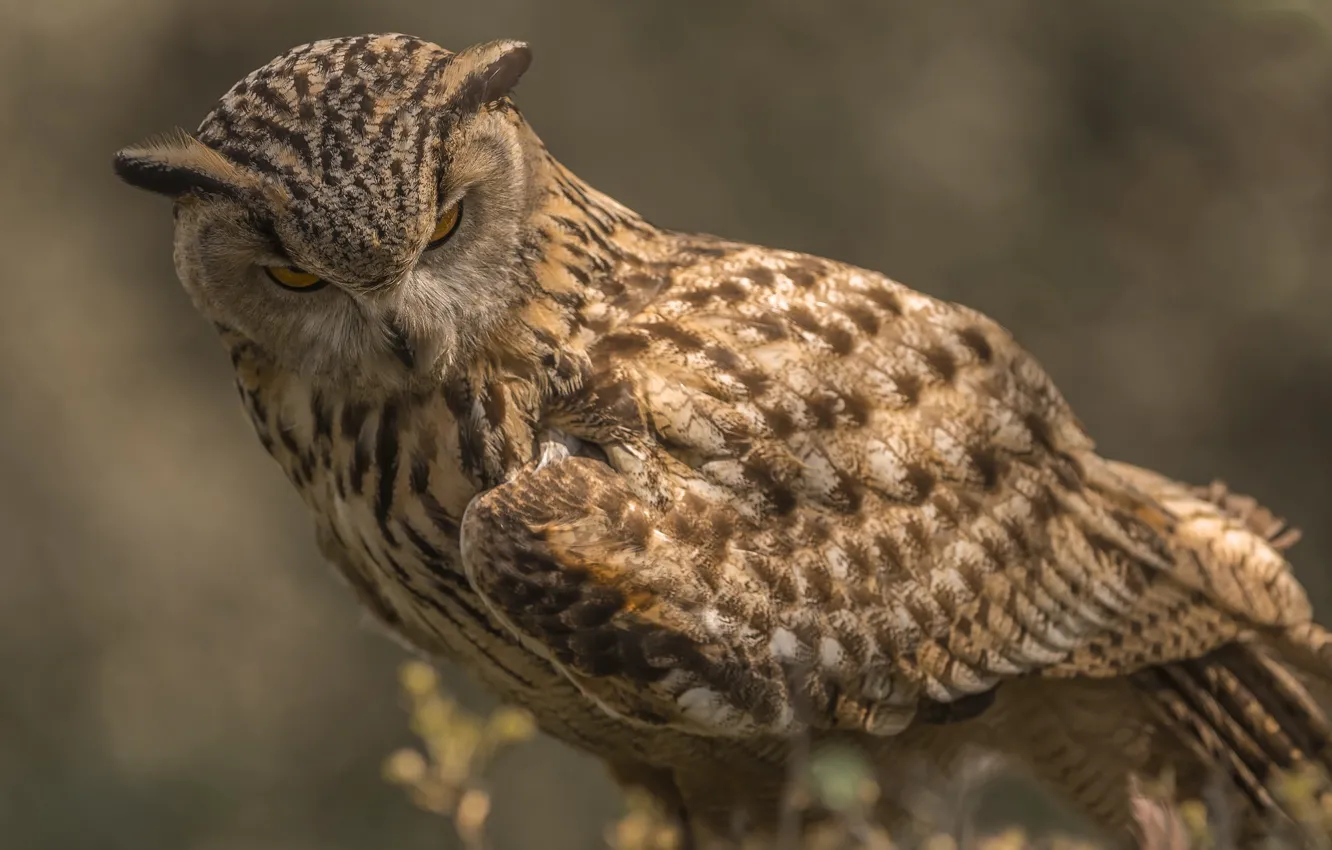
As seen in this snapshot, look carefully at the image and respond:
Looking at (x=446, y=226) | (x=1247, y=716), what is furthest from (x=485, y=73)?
(x=1247, y=716)

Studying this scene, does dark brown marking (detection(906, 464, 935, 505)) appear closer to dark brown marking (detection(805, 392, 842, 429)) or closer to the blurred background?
dark brown marking (detection(805, 392, 842, 429))

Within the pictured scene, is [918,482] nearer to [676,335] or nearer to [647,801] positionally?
[676,335]

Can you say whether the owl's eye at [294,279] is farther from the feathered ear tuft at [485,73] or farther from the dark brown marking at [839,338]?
the dark brown marking at [839,338]

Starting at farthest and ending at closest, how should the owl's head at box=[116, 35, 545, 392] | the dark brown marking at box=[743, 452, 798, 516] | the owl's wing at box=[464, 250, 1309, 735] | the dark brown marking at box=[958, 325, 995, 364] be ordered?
1. the dark brown marking at box=[958, 325, 995, 364]
2. the dark brown marking at box=[743, 452, 798, 516]
3. the owl's wing at box=[464, 250, 1309, 735]
4. the owl's head at box=[116, 35, 545, 392]

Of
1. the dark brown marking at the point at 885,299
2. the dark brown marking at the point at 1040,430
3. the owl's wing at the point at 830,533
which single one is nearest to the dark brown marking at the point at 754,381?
the owl's wing at the point at 830,533

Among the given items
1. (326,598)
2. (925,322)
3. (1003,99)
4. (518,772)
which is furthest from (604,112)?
(925,322)

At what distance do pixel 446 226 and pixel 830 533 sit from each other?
71 centimetres

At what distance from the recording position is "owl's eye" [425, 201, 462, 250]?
194 cm

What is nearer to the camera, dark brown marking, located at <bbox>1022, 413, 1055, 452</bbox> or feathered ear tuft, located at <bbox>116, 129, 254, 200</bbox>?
feathered ear tuft, located at <bbox>116, 129, 254, 200</bbox>

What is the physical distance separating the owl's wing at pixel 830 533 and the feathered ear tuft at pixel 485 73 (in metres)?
0.38

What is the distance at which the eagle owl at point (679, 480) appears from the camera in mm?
1925

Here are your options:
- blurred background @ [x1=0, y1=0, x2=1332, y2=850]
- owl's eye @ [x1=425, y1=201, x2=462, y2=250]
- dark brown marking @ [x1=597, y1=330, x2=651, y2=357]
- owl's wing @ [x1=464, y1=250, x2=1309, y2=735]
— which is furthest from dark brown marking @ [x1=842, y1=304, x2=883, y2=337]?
blurred background @ [x1=0, y1=0, x2=1332, y2=850]

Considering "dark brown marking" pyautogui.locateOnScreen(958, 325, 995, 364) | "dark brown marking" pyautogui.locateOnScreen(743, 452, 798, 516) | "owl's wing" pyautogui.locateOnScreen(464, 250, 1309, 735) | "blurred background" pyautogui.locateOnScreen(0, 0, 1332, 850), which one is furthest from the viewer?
"blurred background" pyautogui.locateOnScreen(0, 0, 1332, 850)

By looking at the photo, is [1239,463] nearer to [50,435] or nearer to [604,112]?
[604,112]
